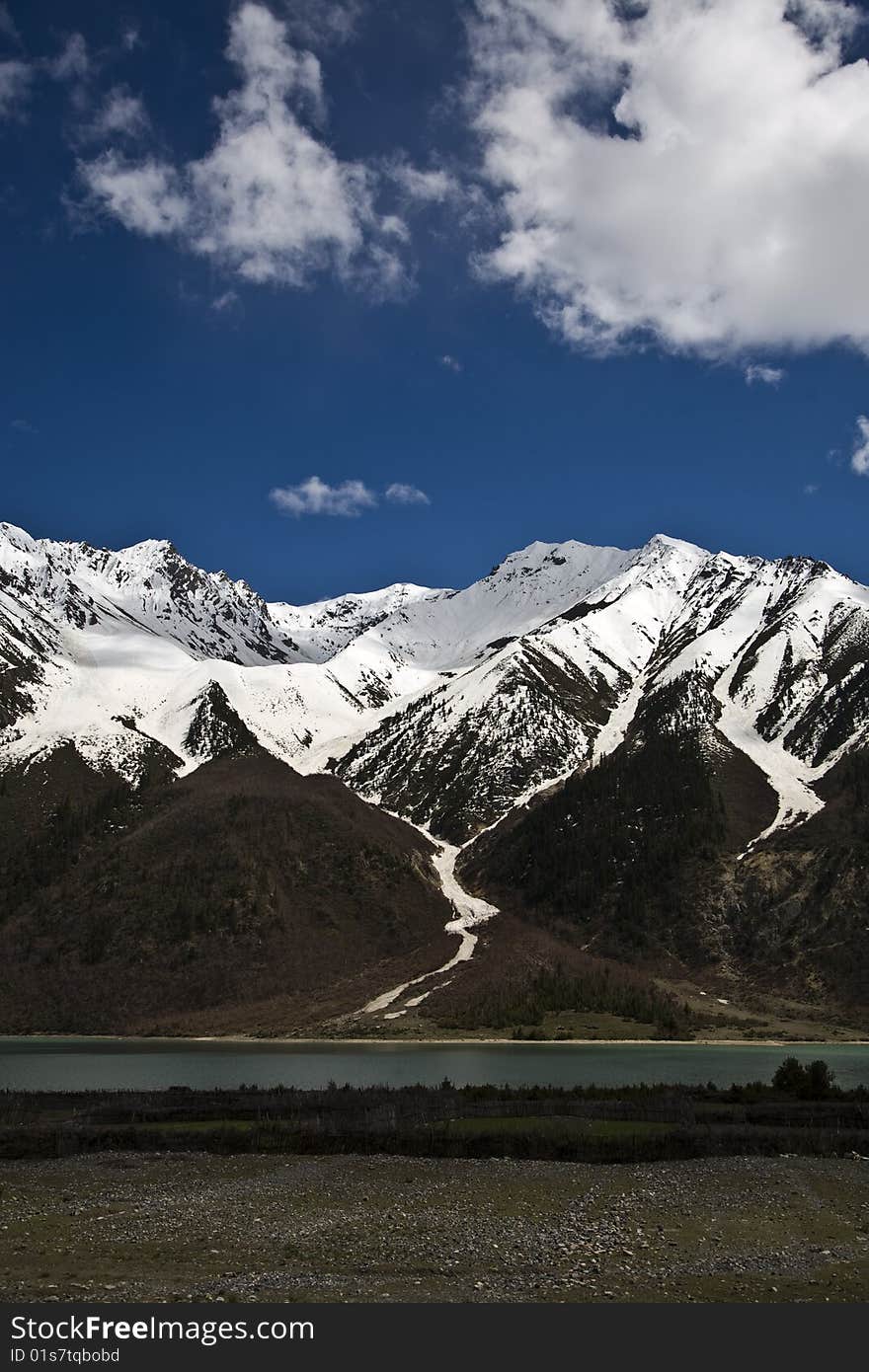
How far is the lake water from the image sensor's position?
84.1 meters

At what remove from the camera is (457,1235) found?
3072cm

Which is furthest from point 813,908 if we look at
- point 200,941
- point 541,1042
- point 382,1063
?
point 200,941

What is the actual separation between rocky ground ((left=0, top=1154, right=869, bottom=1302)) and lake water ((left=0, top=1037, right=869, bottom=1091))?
35.5 metres

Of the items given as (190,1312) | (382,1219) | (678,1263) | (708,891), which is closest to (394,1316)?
(190,1312)

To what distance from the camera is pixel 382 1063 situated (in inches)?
3937

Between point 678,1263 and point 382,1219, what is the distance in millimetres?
10550

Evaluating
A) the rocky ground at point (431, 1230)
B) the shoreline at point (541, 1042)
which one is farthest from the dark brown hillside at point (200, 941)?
the rocky ground at point (431, 1230)

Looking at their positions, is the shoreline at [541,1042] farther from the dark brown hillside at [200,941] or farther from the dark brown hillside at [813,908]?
the dark brown hillside at [813,908]

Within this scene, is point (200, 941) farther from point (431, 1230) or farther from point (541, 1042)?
point (431, 1230)

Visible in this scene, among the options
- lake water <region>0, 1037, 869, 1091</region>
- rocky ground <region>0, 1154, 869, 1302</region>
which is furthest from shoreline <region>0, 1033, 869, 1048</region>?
rocky ground <region>0, 1154, 869, 1302</region>

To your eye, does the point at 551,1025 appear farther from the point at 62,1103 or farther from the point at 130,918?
the point at 62,1103

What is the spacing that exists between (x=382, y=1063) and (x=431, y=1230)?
2800 inches

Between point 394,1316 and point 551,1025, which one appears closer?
point 394,1316

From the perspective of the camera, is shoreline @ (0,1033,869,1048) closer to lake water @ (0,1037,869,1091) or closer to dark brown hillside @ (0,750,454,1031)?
lake water @ (0,1037,869,1091)
